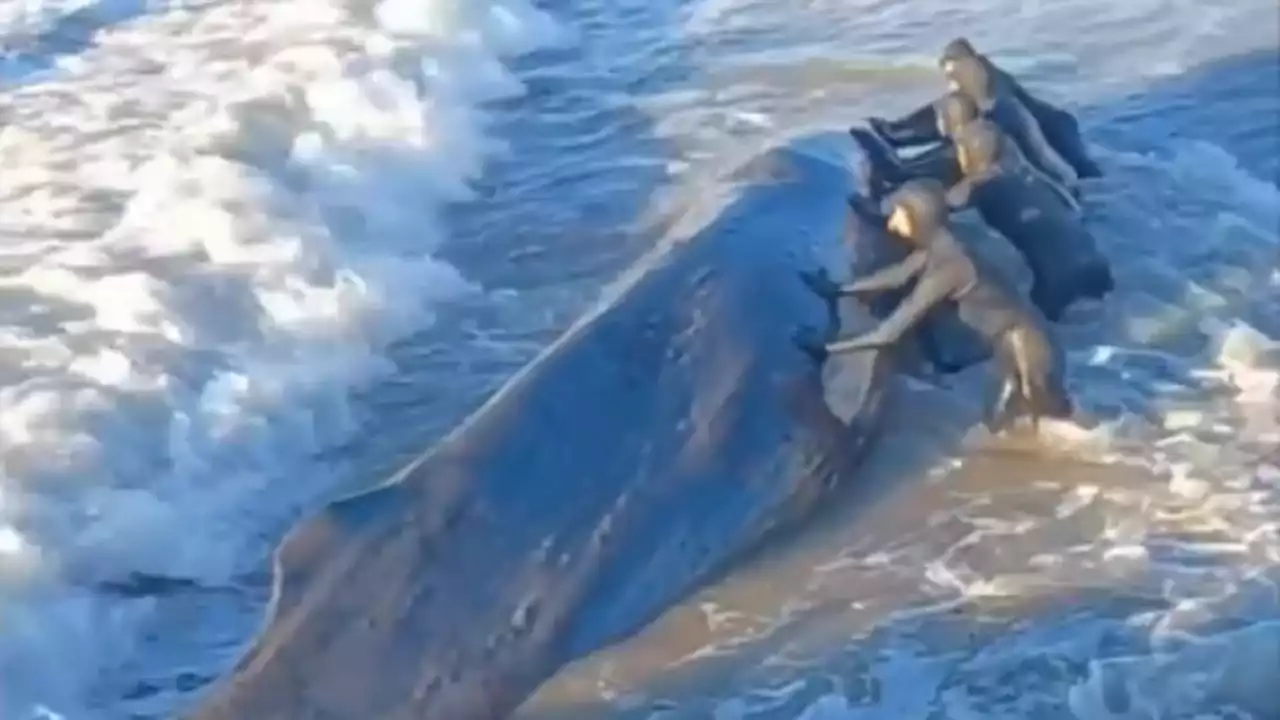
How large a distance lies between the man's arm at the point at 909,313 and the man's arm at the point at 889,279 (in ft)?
0.19

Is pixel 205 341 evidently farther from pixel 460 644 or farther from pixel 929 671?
pixel 929 671

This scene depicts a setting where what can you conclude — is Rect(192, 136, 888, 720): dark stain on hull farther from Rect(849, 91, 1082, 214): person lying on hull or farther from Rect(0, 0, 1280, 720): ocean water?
Rect(849, 91, 1082, 214): person lying on hull

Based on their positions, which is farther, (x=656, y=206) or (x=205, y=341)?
(x=656, y=206)

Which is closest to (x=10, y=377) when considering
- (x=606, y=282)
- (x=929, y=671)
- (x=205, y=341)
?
(x=205, y=341)

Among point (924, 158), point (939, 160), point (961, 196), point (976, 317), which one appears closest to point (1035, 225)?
point (961, 196)

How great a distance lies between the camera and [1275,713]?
21.3 ft

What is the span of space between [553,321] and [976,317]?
2.06 m

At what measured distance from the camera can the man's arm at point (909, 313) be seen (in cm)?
781

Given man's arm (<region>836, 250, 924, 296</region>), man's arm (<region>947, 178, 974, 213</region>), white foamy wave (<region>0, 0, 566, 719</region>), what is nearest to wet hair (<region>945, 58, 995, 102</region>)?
man's arm (<region>947, 178, 974, 213</region>)

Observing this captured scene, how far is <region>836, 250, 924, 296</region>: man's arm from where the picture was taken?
26.2 ft

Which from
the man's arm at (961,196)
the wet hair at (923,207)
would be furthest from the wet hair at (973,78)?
the wet hair at (923,207)

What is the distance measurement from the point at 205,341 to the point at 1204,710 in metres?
4.61

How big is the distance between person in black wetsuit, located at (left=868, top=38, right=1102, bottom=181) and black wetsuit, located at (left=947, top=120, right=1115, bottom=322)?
482 millimetres

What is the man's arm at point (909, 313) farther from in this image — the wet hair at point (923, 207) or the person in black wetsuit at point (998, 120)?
the person in black wetsuit at point (998, 120)
